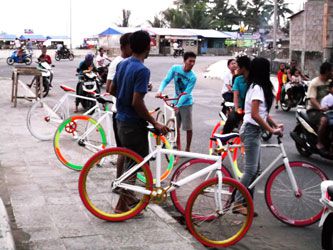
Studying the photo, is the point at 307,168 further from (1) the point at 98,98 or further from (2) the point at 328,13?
(2) the point at 328,13

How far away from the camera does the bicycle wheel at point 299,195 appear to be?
5.30 meters

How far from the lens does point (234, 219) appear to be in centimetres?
478

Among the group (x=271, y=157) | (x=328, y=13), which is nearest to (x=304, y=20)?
(x=328, y=13)

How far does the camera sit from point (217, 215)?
476cm

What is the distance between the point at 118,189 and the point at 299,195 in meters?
1.82

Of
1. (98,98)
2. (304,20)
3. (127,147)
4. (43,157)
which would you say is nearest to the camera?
(127,147)

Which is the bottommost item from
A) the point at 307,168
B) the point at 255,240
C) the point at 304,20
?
the point at 255,240

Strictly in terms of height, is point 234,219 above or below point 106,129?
below

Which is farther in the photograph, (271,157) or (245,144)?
(271,157)

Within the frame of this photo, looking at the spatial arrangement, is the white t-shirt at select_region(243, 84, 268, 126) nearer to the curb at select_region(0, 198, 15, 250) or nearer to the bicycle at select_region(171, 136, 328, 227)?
the bicycle at select_region(171, 136, 328, 227)

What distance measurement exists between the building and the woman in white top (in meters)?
19.3

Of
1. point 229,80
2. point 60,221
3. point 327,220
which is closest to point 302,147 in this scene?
point 229,80

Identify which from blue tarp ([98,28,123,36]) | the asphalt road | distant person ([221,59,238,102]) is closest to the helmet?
the asphalt road

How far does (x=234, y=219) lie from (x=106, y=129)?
9.28ft
